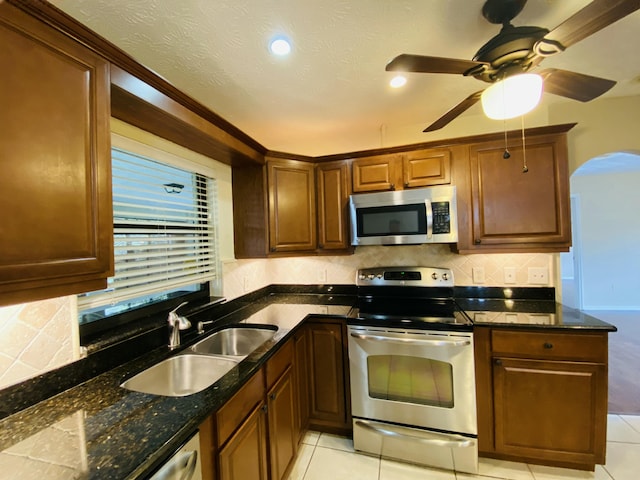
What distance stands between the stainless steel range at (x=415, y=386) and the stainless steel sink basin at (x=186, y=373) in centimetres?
91

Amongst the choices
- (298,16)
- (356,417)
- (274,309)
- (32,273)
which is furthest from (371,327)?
(298,16)

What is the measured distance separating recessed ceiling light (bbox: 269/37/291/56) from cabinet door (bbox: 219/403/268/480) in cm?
184

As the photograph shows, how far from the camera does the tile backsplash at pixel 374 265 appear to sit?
7.16 ft

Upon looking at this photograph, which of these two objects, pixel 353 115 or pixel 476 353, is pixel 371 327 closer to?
pixel 476 353

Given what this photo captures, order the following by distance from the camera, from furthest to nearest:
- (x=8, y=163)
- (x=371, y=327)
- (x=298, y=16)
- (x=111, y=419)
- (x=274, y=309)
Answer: (x=274, y=309) → (x=371, y=327) → (x=298, y=16) → (x=111, y=419) → (x=8, y=163)

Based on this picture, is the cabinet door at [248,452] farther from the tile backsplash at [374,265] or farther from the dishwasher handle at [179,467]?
the tile backsplash at [374,265]

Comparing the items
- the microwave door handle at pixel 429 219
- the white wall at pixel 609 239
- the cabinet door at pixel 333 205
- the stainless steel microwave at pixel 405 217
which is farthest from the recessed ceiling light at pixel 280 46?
the white wall at pixel 609 239

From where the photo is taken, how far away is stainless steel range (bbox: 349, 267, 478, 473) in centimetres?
169

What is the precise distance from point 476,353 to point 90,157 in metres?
2.22

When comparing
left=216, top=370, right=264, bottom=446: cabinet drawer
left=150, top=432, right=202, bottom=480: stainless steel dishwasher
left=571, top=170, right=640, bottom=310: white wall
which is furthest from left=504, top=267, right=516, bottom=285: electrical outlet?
left=571, top=170, right=640, bottom=310: white wall

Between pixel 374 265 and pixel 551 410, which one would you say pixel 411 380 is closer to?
pixel 551 410

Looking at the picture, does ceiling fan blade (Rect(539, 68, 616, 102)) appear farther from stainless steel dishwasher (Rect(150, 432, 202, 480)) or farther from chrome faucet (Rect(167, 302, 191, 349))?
chrome faucet (Rect(167, 302, 191, 349))

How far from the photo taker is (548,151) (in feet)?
6.24

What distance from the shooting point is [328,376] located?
201 centimetres
